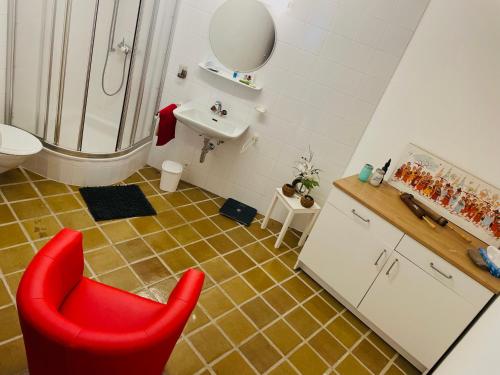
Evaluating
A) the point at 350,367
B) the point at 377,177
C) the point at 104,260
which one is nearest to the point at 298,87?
the point at 377,177

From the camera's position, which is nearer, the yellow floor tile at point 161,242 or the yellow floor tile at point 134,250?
the yellow floor tile at point 134,250

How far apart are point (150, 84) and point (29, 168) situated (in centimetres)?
126

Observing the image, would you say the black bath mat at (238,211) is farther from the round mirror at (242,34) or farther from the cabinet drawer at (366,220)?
the round mirror at (242,34)

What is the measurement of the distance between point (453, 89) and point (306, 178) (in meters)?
1.26

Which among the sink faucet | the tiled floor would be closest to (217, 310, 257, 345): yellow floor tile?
the tiled floor

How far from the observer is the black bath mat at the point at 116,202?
2.96 metres

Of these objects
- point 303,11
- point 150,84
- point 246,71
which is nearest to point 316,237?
point 246,71

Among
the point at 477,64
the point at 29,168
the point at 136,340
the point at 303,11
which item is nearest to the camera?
the point at 136,340

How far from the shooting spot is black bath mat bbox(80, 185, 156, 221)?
117 inches

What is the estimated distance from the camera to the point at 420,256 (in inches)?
91.0

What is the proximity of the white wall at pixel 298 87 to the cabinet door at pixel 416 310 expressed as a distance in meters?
1.10

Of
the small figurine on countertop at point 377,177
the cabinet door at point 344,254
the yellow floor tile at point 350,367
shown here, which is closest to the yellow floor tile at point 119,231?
the cabinet door at point 344,254

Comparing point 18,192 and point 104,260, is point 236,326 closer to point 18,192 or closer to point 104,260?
point 104,260

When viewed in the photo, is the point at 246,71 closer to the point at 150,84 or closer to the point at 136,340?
the point at 150,84
